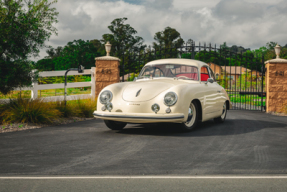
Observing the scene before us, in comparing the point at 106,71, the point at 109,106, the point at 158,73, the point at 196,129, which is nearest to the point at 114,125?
the point at 109,106

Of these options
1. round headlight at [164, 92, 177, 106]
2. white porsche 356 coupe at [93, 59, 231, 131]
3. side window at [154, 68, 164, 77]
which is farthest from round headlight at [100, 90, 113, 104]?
side window at [154, 68, 164, 77]

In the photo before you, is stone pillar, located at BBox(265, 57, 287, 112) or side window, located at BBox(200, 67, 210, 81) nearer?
side window, located at BBox(200, 67, 210, 81)

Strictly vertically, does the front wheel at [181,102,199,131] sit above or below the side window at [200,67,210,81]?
below

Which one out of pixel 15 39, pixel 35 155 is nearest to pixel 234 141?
pixel 35 155

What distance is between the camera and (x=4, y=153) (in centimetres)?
496

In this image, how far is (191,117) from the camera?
22.7 feet

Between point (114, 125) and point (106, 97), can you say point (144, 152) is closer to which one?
point (106, 97)

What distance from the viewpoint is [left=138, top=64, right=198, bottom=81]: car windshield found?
7711 millimetres

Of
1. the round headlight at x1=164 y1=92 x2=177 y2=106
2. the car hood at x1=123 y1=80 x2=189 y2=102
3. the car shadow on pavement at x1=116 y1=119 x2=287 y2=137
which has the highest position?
the car hood at x1=123 y1=80 x2=189 y2=102

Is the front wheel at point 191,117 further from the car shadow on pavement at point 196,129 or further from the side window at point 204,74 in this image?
the side window at point 204,74

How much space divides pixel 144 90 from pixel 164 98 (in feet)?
1.56

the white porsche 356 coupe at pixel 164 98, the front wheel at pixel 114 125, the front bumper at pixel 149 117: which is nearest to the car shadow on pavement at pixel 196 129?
the front wheel at pixel 114 125

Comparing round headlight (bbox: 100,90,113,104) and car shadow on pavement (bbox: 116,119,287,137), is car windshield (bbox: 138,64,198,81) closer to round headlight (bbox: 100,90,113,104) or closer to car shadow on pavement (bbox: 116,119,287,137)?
car shadow on pavement (bbox: 116,119,287,137)

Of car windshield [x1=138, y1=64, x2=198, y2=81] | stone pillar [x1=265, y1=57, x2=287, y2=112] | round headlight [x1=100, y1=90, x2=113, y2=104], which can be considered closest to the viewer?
round headlight [x1=100, y1=90, x2=113, y2=104]
